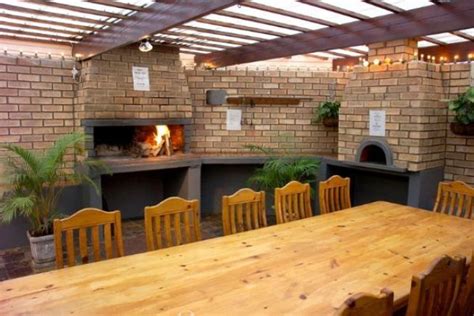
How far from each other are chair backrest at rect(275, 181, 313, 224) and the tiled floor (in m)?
1.86

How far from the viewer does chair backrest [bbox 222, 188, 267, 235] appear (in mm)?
2586

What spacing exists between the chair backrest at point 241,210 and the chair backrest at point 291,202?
0.15 m

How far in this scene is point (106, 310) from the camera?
144 cm

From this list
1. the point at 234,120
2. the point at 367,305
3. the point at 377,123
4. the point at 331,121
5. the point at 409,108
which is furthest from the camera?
the point at 234,120

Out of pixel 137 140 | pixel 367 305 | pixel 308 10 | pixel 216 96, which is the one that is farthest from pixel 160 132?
pixel 367 305

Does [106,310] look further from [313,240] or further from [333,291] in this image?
[313,240]

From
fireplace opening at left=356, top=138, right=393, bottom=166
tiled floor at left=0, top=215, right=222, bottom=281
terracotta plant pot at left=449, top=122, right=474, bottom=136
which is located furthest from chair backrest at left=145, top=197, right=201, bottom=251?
terracotta plant pot at left=449, top=122, right=474, bottom=136

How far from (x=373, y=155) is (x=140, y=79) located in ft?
10.0

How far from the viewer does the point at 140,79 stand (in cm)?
479

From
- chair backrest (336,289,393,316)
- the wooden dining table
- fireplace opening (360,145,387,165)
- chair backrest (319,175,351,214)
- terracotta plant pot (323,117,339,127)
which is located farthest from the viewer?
terracotta plant pot (323,117,339,127)

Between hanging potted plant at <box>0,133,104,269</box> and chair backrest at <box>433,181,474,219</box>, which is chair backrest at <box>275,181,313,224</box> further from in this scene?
hanging potted plant at <box>0,133,104,269</box>

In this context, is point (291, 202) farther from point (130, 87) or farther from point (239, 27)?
point (130, 87)

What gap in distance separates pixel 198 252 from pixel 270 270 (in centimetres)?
43

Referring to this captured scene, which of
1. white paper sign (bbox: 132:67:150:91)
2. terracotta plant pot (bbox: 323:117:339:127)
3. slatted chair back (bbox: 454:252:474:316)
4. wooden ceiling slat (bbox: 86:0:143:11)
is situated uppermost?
wooden ceiling slat (bbox: 86:0:143:11)
